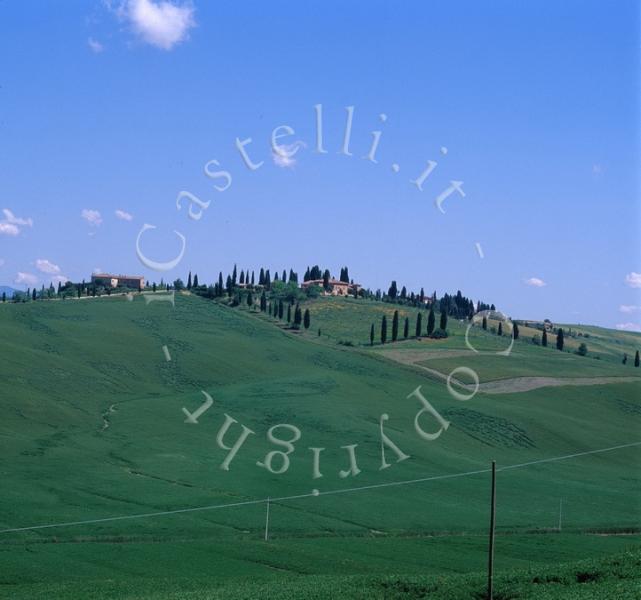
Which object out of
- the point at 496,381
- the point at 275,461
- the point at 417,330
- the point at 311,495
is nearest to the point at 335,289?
the point at 417,330

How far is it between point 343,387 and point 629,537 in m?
51.7

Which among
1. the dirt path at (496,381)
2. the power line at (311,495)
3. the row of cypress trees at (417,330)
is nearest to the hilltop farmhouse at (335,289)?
the row of cypress trees at (417,330)

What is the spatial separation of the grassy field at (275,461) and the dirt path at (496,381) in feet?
4.43

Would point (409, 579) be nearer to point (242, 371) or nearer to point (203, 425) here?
point (203, 425)

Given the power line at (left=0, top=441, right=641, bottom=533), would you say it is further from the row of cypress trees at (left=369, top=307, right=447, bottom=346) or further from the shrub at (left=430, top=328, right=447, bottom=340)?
the shrub at (left=430, top=328, right=447, bottom=340)

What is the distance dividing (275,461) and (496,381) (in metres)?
48.9

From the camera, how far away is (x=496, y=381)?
110m

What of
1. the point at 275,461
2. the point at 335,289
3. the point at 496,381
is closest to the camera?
the point at 275,461

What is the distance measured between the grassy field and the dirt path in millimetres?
1350

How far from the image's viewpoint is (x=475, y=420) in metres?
90.1

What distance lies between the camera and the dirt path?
353ft

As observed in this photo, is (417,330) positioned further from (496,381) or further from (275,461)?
(275,461)

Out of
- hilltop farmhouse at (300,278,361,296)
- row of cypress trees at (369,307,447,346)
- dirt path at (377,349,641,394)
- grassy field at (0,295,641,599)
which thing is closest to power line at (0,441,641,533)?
grassy field at (0,295,641,599)

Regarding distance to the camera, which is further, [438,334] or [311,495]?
[438,334]
